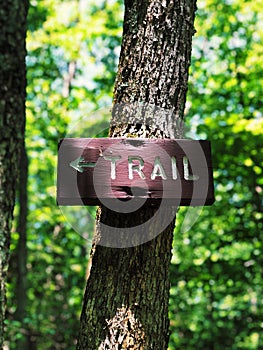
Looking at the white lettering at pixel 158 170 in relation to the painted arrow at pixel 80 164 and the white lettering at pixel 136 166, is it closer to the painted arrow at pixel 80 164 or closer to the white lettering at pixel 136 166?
the white lettering at pixel 136 166

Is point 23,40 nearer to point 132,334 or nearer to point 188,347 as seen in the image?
point 132,334

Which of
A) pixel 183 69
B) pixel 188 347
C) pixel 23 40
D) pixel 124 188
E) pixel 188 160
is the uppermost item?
pixel 23 40

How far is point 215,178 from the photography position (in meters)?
4.73

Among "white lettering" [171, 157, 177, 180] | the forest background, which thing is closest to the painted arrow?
"white lettering" [171, 157, 177, 180]

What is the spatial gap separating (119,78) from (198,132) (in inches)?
125

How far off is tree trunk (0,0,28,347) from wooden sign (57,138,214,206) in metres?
1.01

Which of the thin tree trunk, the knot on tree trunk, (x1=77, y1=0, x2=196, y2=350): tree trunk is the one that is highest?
(x1=77, y1=0, x2=196, y2=350): tree trunk

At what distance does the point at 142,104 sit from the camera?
5.30ft

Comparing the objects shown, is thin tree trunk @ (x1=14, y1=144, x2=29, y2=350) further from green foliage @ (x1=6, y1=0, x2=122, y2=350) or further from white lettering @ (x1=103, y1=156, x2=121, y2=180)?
white lettering @ (x1=103, y1=156, x2=121, y2=180)

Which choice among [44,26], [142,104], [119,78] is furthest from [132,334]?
[44,26]

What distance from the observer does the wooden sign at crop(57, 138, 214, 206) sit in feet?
4.84

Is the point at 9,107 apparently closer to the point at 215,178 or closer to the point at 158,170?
the point at 158,170

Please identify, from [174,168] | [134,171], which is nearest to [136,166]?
[134,171]

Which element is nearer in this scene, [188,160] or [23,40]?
[188,160]
